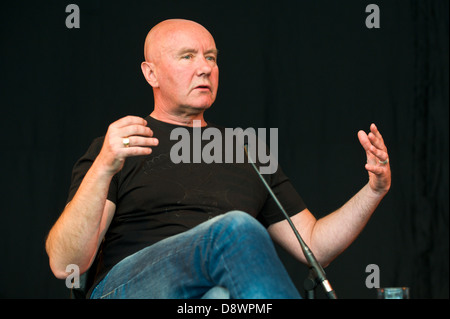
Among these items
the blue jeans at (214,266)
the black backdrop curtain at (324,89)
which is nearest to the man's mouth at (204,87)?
the blue jeans at (214,266)

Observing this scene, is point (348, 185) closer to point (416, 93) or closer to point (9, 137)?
point (416, 93)

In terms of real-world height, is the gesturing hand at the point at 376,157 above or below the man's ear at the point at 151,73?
below

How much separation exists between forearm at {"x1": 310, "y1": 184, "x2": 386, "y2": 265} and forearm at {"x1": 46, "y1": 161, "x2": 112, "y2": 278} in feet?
2.05

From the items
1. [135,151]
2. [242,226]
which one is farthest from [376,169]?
[135,151]

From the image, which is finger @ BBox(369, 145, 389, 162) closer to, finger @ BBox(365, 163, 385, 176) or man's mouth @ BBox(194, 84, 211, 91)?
finger @ BBox(365, 163, 385, 176)

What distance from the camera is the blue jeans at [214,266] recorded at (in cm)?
97

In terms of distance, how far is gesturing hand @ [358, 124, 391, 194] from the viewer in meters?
1.34

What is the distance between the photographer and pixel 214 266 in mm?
1038

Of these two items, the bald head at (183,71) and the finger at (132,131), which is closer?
the finger at (132,131)

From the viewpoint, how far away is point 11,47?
2.51 m

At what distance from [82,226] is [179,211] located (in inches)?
11.1

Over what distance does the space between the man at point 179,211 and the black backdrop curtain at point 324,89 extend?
843 millimetres

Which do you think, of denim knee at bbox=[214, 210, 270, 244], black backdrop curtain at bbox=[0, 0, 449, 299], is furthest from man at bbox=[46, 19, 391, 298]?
black backdrop curtain at bbox=[0, 0, 449, 299]

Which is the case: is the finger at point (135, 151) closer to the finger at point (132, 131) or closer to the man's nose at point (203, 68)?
the finger at point (132, 131)
